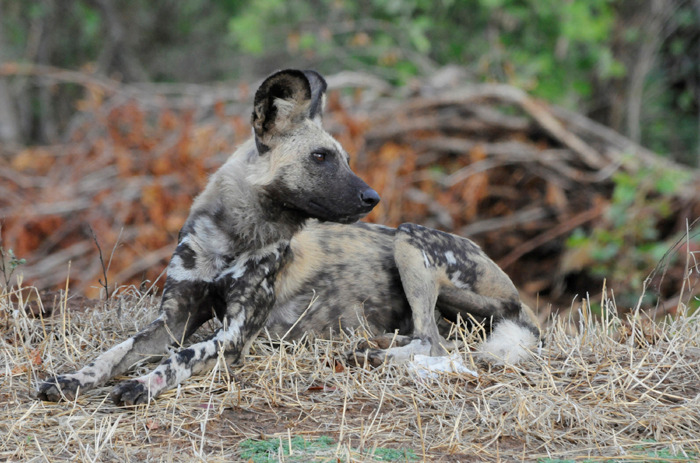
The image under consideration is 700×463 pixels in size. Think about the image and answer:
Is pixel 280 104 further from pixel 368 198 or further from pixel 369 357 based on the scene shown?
pixel 369 357

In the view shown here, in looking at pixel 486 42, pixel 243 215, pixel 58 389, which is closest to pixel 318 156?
pixel 243 215

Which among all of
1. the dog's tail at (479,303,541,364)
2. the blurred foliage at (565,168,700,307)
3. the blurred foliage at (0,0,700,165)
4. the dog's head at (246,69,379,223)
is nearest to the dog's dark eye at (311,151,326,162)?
the dog's head at (246,69,379,223)

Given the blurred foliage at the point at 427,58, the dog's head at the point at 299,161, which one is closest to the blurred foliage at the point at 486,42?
the blurred foliage at the point at 427,58

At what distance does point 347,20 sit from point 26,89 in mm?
5741

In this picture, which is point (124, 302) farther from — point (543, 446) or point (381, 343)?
point (543, 446)

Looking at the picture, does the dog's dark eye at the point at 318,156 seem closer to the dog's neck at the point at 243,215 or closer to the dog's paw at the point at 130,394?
the dog's neck at the point at 243,215

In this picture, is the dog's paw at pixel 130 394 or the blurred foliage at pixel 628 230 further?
the blurred foliage at pixel 628 230

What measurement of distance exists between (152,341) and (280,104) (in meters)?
1.13

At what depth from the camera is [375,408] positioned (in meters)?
2.67

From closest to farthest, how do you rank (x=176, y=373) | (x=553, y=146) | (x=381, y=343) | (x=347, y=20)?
1. (x=176, y=373)
2. (x=381, y=343)
3. (x=553, y=146)
4. (x=347, y=20)

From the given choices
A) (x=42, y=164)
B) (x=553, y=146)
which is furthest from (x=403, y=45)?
(x=42, y=164)

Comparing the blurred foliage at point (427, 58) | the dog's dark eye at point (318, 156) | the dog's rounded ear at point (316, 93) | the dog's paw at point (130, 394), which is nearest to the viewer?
the dog's paw at point (130, 394)

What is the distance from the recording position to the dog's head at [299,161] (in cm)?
327

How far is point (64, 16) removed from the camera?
12.9 meters
